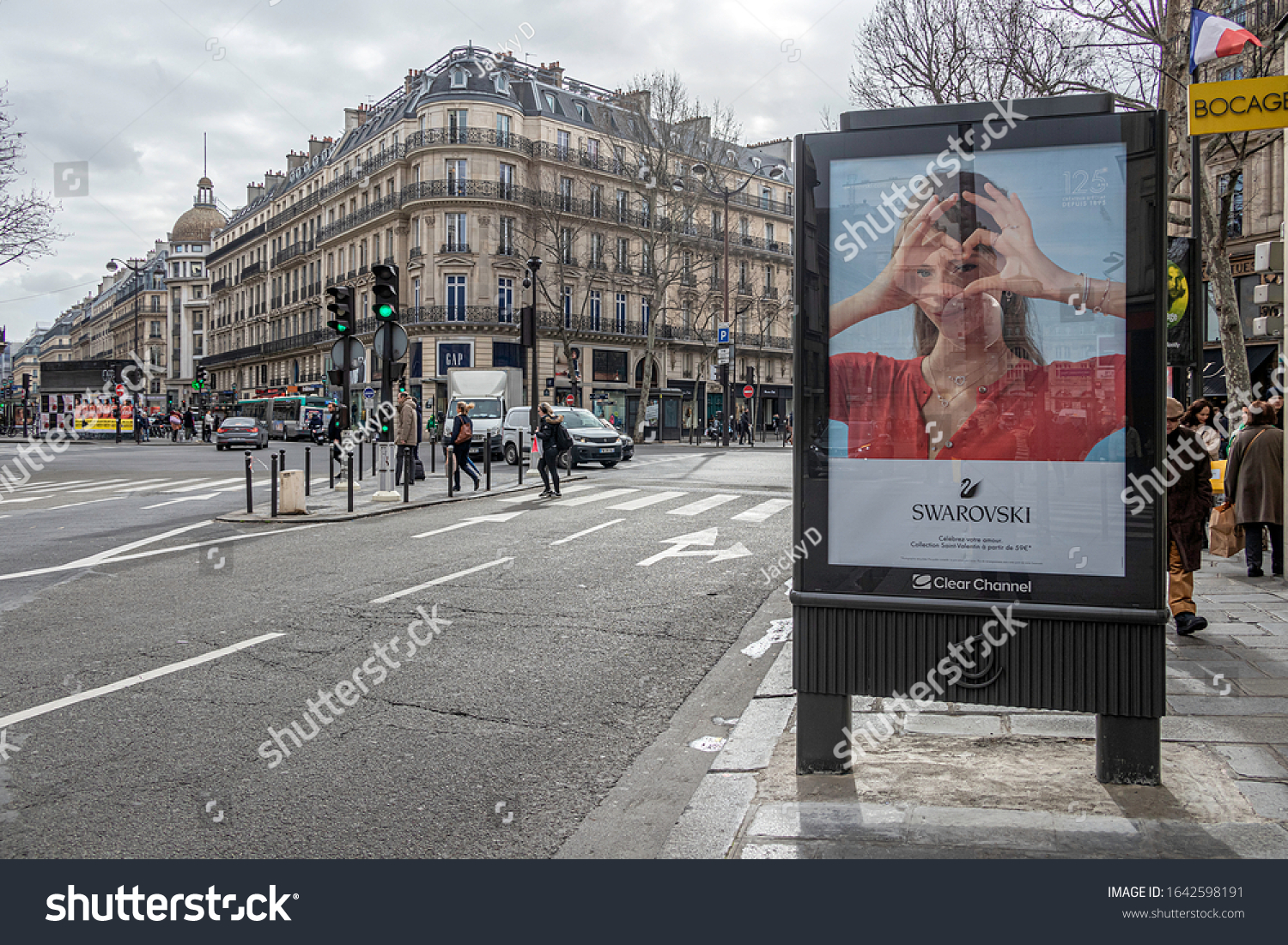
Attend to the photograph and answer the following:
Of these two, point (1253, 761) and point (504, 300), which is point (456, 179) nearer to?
point (504, 300)

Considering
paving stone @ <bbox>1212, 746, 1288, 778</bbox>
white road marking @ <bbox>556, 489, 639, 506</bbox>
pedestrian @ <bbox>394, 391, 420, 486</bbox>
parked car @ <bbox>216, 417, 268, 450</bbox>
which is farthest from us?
parked car @ <bbox>216, 417, 268, 450</bbox>

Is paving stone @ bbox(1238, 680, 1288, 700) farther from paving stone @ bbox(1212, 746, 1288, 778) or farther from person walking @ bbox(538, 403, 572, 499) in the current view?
person walking @ bbox(538, 403, 572, 499)

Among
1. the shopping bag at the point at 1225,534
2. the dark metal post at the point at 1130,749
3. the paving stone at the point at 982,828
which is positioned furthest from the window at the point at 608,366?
the paving stone at the point at 982,828

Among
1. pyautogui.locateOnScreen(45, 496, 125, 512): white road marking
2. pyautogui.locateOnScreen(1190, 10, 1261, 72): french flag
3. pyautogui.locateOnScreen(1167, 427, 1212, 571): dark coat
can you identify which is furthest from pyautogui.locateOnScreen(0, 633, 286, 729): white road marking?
pyautogui.locateOnScreen(45, 496, 125, 512): white road marking

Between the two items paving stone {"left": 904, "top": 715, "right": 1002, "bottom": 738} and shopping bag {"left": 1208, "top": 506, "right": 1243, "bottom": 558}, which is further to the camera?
shopping bag {"left": 1208, "top": 506, "right": 1243, "bottom": 558}

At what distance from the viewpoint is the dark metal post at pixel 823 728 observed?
3.98 meters

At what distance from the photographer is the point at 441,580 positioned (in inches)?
352

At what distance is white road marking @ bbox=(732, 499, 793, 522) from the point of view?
14.2 m

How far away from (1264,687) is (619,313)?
54688 mm

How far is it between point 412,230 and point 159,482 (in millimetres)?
36603

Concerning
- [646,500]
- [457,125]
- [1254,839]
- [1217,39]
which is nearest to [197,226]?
[457,125]

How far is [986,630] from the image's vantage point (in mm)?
3732

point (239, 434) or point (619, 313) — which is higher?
point (619, 313)

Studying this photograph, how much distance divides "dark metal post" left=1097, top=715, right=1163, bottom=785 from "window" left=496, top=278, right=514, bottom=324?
5083 centimetres
